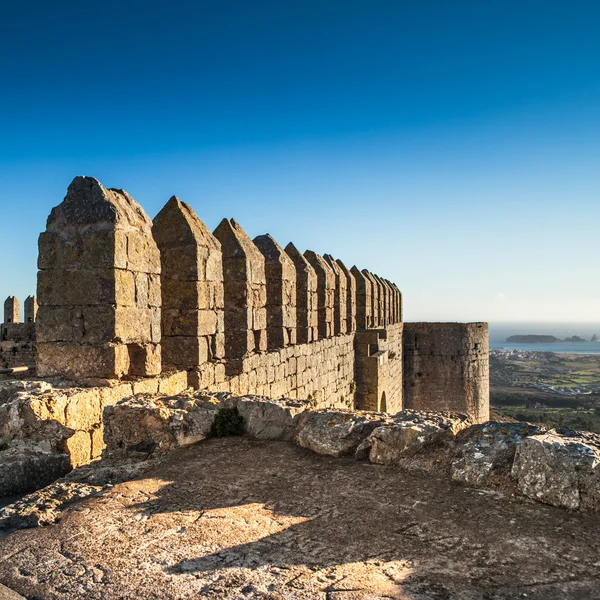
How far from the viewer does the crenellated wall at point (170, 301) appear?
5.64m

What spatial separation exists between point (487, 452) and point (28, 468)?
9.90 ft

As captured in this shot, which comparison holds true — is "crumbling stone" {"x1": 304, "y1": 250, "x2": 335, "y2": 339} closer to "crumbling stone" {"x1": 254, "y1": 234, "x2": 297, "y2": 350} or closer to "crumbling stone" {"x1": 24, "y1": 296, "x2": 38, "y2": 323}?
"crumbling stone" {"x1": 254, "y1": 234, "x2": 297, "y2": 350}

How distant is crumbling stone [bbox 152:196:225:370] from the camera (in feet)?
22.1

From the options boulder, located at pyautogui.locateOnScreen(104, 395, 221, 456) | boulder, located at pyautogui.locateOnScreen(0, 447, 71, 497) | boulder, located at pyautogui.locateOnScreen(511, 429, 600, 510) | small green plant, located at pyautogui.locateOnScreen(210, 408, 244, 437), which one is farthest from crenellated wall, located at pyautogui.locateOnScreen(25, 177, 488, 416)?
boulder, located at pyautogui.locateOnScreen(511, 429, 600, 510)

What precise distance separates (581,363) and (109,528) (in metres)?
101

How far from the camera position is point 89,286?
561 cm

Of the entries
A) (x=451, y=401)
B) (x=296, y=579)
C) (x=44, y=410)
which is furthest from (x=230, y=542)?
(x=451, y=401)

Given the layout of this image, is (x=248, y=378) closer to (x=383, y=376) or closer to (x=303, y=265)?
(x=303, y=265)

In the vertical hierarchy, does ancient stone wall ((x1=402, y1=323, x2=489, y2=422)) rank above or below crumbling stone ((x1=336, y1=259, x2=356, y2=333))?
below

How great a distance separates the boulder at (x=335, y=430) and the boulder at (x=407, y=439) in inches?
6.1

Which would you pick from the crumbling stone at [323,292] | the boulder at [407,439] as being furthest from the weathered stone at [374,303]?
the boulder at [407,439]

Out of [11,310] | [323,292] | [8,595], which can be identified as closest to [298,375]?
[323,292]

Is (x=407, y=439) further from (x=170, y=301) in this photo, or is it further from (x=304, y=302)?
(x=304, y=302)

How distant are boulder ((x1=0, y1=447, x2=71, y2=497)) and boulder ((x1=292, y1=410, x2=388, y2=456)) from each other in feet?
5.63
